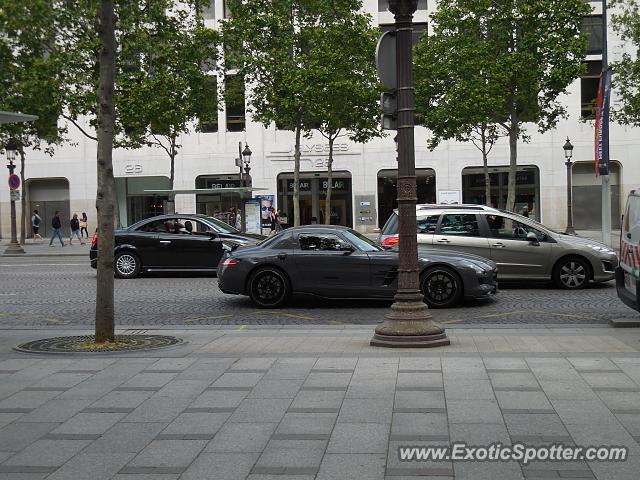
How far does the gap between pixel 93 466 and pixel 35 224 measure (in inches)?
1752

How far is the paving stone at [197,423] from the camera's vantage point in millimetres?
5781

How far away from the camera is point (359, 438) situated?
216 inches

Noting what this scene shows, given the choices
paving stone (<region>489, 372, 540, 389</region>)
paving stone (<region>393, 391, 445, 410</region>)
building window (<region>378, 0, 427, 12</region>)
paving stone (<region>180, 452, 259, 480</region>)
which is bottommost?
paving stone (<region>180, 452, 259, 480</region>)

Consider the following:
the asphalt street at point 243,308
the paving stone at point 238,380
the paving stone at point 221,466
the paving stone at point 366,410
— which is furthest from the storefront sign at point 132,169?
the paving stone at point 221,466

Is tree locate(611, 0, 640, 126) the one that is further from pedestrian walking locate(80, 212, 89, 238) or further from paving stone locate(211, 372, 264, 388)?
pedestrian walking locate(80, 212, 89, 238)

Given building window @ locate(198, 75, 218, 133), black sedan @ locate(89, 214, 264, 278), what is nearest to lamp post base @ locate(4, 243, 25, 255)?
building window @ locate(198, 75, 218, 133)

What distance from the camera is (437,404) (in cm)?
640

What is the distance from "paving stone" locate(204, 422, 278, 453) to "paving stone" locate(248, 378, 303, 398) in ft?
2.98

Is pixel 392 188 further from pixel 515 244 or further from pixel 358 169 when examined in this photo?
pixel 515 244

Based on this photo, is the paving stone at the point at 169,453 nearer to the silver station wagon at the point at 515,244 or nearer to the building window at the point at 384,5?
the silver station wagon at the point at 515,244

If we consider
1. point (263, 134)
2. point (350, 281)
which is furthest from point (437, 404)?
point (263, 134)

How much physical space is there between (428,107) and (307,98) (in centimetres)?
493

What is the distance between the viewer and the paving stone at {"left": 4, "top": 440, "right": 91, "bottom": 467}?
5094mm

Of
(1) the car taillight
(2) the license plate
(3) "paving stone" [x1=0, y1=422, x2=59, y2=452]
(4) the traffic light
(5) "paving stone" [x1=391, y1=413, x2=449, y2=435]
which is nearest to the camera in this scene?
(3) "paving stone" [x1=0, y1=422, x2=59, y2=452]
